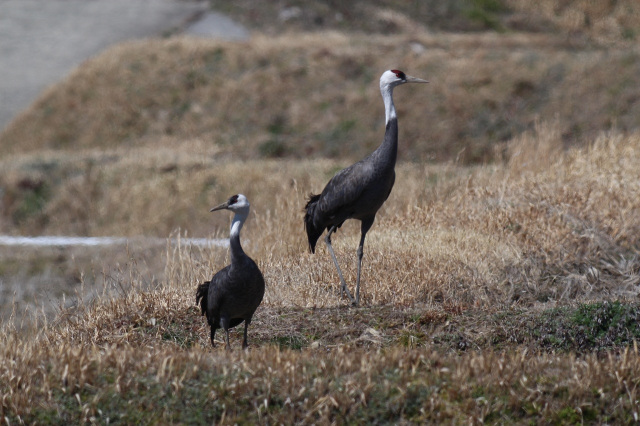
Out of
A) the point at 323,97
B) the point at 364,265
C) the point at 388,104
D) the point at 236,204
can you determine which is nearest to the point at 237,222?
the point at 236,204

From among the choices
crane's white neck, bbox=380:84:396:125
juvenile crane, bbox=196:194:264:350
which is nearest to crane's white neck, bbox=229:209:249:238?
juvenile crane, bbox=196:194:264:350

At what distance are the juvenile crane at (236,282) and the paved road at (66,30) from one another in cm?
3094

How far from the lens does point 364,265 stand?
11.5 m

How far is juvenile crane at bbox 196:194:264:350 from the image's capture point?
7828 millimetres

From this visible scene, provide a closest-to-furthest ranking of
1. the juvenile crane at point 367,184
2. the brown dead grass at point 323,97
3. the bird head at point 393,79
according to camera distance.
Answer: the juvenile crane at point 367,184, the bird head at point 393,79, the brown dead grass at point 323,97

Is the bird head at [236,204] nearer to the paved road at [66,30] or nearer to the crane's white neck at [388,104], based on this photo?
the crane's white neck at [388,104]

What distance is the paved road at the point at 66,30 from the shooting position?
128 feet

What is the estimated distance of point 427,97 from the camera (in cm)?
3216

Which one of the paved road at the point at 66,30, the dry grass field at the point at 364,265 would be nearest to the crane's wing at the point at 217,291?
the dry grass field at the point at 364,265

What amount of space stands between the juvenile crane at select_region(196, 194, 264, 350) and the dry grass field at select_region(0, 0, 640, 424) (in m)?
0.48

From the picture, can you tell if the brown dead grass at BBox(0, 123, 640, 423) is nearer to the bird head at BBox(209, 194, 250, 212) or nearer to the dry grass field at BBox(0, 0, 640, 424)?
the dry grass field at BBox(0, 0, 640, 424)

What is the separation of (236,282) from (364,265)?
12.5 feet

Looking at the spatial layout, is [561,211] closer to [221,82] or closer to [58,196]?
[58,196]

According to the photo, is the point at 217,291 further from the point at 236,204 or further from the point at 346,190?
the point at 346,190
